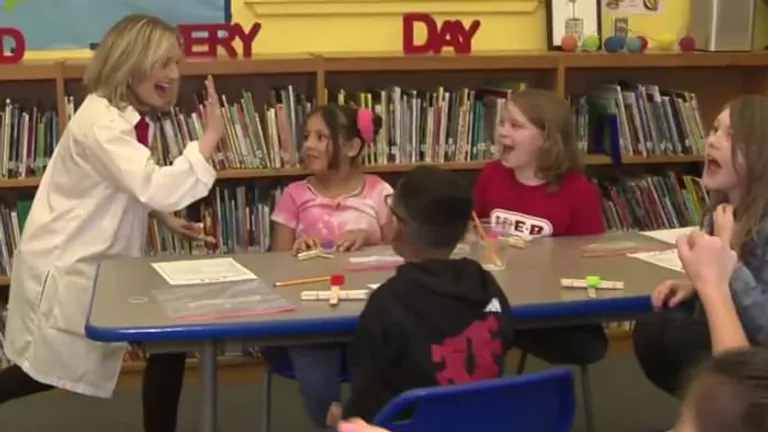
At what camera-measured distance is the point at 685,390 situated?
1.25 m

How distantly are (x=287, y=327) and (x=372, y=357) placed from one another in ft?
0.65

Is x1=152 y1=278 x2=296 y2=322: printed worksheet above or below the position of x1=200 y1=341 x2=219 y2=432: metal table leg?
above

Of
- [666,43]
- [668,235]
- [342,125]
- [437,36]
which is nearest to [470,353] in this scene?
[668,235]

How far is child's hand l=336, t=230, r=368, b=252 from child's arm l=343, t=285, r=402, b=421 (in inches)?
26.2

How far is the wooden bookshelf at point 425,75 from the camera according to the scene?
362 centimetres

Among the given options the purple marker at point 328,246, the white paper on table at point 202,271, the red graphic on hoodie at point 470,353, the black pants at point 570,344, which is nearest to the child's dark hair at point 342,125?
the purple marker at point 328,246

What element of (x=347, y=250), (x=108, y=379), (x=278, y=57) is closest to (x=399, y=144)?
(x=278, y=57)

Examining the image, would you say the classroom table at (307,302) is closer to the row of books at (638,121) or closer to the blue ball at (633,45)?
the row of books at (638,121)

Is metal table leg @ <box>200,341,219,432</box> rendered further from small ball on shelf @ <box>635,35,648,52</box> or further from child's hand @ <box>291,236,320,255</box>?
small ball on shelf @ <box>635,35,648,52</box>

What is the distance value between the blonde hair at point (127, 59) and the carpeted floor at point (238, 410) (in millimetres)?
1184

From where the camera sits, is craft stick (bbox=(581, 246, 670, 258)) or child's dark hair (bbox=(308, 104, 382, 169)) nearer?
craft stick (bbox=(581, 246, 670, 258))

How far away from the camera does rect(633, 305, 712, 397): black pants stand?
246 cm

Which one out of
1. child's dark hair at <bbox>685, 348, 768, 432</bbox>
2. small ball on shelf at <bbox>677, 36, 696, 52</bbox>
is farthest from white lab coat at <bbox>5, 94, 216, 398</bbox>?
small ball on shelf at <bbox>677, 36, 696, 52</bbox>

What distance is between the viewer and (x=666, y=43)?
4176 mm
